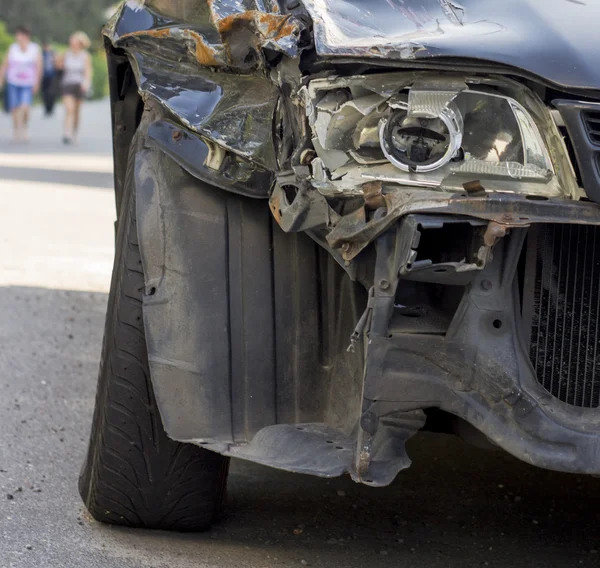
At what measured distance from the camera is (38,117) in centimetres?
2631

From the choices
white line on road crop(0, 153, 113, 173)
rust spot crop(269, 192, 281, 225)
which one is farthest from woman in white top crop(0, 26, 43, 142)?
rust spot crop(269, 192, 281, 225)

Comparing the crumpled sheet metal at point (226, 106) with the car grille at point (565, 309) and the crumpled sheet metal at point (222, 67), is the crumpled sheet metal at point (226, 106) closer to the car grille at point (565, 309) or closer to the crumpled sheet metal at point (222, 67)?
the crumpled sheet metal at point (222, 67)

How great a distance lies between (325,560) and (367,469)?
2.41ft

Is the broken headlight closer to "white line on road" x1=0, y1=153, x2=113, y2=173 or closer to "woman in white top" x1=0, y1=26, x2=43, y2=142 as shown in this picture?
"white line on road" x1=0, y1=153, x2=113, y2=173

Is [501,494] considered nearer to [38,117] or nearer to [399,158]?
[399,158]

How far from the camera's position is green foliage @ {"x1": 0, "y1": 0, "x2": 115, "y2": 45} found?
45688 mm

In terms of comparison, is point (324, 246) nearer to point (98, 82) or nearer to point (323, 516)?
point (323, 516)

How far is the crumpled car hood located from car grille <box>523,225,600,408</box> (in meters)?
0.35

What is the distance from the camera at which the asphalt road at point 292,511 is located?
3215 millimetres

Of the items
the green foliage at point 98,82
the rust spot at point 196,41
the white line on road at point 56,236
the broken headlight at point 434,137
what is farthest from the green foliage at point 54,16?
the broken headlight at point 434,137

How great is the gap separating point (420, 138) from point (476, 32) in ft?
0.89

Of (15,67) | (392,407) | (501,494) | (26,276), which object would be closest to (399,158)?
(392,407)

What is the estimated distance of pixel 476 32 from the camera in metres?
2.56

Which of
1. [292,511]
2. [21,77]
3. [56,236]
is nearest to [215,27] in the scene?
[292,511]
